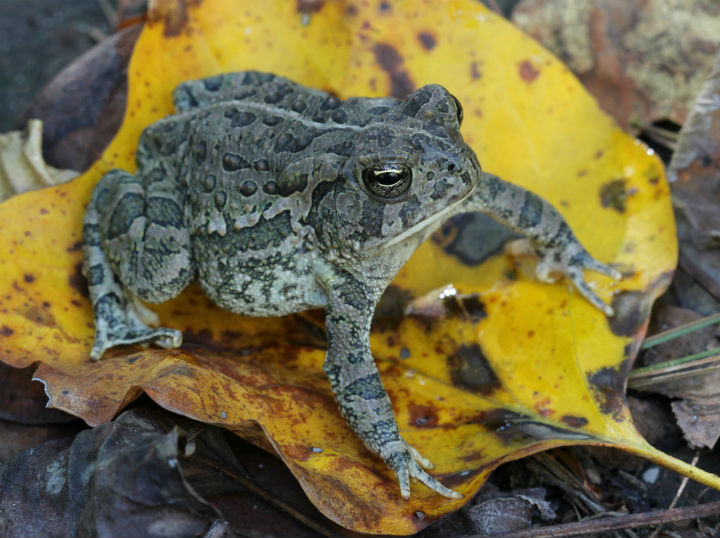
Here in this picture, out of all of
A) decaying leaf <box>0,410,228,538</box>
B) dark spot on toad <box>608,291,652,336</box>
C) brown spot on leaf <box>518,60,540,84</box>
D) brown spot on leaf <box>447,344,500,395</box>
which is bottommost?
brown spot on leaf <box>447,344,500,395</box>

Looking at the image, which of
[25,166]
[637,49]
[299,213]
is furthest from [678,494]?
[25,166]

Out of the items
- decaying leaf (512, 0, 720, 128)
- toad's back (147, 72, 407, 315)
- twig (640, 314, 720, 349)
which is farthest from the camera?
decaying leaf (512, 0, 720, 128)

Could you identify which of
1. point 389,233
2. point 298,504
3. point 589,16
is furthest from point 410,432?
point 589,16

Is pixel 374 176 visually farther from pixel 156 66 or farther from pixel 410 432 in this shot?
pixel 156 66

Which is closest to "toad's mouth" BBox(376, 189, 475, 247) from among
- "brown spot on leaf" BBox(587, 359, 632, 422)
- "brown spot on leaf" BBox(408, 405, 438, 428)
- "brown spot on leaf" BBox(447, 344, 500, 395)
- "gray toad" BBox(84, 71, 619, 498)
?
"gray toad" BBox(84, 71, 619, 498)

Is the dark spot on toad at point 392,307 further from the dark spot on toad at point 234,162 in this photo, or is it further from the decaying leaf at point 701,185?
the decaying leaf at point 701,185

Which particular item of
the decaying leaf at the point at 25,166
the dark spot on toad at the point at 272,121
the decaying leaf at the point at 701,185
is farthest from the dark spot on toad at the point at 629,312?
the decaying leaf at the point at 25,166

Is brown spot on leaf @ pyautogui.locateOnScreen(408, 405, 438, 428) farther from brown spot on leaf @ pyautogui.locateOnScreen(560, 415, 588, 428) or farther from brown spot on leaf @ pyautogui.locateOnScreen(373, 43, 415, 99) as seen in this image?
brown spot on leaf @ pyautogui.locateOnScreen(373, 43, 415, 99)

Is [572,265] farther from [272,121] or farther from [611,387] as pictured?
[272,121]
